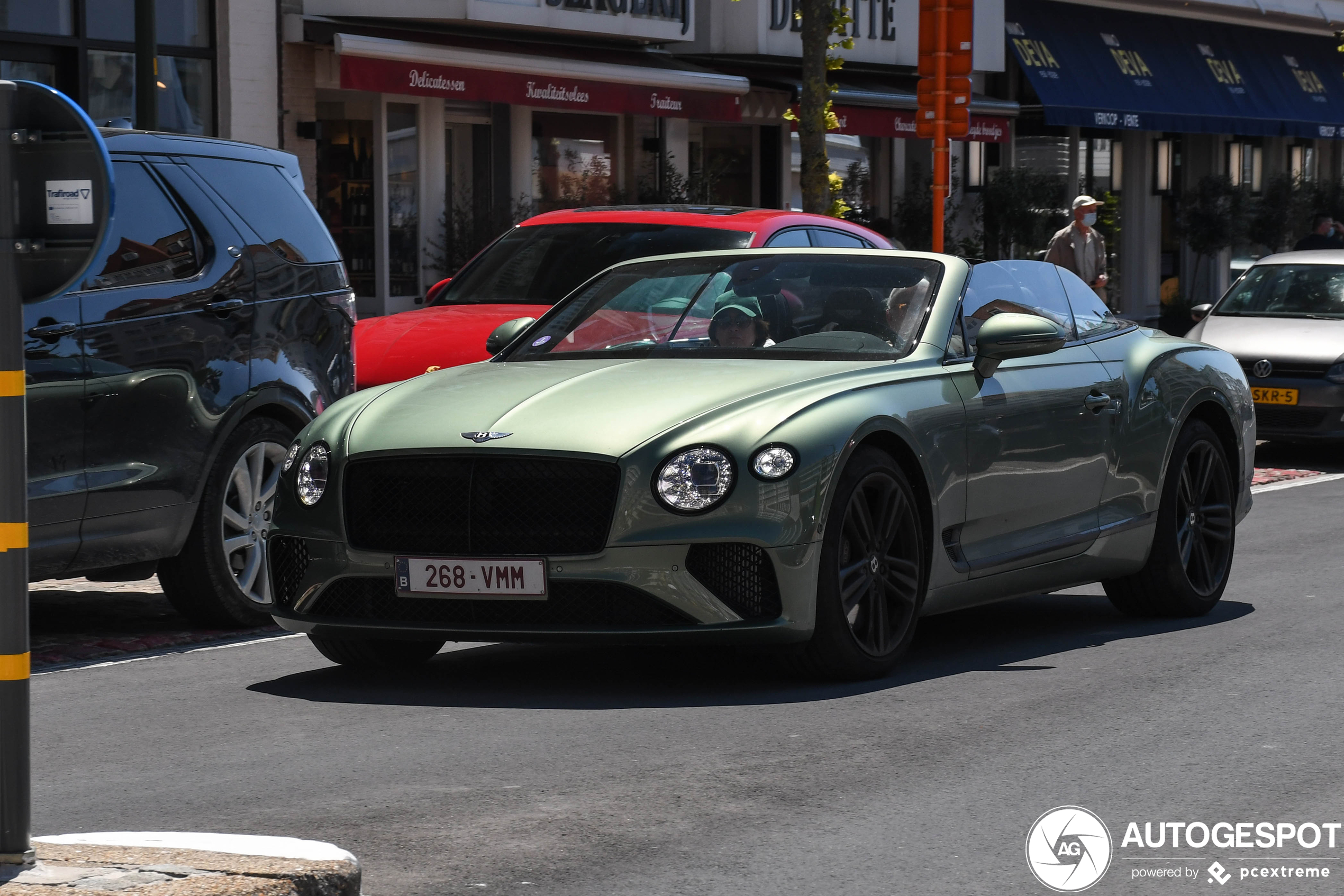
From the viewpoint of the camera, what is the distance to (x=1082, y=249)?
19.7 meters

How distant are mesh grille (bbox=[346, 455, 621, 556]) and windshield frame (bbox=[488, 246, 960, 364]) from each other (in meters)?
1.14

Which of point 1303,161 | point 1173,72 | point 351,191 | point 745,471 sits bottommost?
point 745,471

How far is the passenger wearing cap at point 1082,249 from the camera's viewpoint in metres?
19.6

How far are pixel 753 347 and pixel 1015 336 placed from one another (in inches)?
35.9

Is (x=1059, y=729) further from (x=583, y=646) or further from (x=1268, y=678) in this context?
Answer: (x=583, y=646)

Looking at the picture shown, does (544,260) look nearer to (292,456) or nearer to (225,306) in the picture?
(225,306)

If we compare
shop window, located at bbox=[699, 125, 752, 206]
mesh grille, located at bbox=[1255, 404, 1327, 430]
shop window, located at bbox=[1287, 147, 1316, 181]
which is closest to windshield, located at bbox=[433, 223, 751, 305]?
mesh grille, located at bbox=[1255, 404, 1327, 430]

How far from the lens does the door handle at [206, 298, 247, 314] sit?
869 cm

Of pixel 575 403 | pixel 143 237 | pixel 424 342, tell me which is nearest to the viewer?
pixel 575 403

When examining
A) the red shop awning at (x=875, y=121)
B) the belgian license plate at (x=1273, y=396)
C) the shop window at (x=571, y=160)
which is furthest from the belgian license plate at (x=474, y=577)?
the red shop awning at (x=875, y=121)

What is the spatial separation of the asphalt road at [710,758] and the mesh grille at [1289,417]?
8.25 m

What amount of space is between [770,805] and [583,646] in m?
2.73

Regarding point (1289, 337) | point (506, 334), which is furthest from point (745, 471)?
point (1289, 337)

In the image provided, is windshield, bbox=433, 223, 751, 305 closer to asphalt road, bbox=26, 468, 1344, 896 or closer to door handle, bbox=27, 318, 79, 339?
asphalt road, bbox=26, 468, 1344, 896
